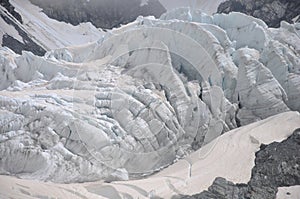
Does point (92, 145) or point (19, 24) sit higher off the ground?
point (19, 24)

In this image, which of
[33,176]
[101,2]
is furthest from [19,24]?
→ [33,176]

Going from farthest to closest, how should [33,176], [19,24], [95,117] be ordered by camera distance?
1. [19,24]
2. [95,117]
3. [33,176]

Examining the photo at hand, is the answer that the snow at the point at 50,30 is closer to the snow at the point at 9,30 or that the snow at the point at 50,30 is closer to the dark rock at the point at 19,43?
the dark rock at the point at 19,43

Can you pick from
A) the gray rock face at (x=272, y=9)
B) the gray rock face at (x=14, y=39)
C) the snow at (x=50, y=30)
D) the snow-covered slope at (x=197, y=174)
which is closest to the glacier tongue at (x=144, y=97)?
the snow-covered slope at (x=197, y=174)

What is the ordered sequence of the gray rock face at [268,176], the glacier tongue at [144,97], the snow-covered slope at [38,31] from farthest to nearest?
the snow-covered slope at [38,31] → the glacier tongue at [144,97] → the gray rock face at [268,176]

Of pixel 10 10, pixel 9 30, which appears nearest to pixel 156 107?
pixel 9 30

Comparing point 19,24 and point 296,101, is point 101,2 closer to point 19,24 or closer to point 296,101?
point 19,24

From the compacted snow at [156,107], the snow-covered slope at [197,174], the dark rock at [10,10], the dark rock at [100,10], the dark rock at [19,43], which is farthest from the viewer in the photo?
the dark rock at [100,10]
